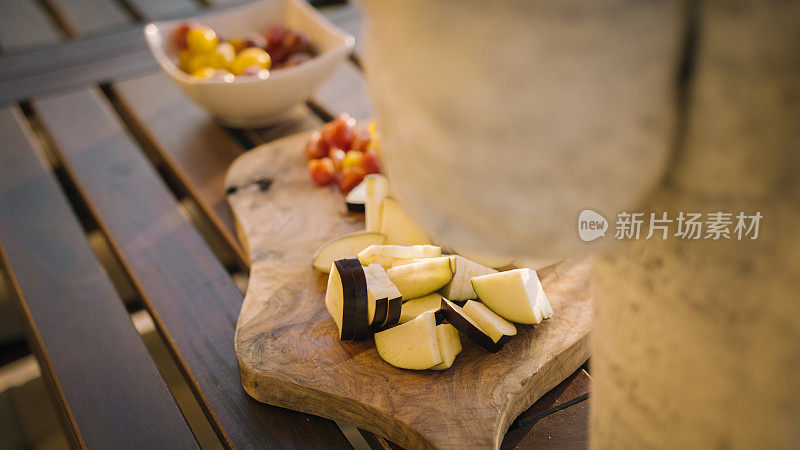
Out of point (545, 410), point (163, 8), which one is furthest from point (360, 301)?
point (163, 8)

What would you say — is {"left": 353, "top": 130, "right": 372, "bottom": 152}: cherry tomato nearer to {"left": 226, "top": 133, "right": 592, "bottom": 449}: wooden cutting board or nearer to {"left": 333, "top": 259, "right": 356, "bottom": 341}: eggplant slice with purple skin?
{"left": 226, "top": 133, "right": 592, "bottom": 449}: wooden cutting board

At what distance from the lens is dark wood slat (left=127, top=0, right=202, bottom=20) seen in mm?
1710

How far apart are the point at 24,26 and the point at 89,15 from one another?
0.16 m

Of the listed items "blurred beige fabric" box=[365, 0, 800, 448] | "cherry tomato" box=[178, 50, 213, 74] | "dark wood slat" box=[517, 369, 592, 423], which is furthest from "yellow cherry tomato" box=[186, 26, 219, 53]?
"blurred beige fabric" box=[365, 0, 800, 448]

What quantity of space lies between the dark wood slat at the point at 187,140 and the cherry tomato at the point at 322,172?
0.50ft

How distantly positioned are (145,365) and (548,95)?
0.74 meters

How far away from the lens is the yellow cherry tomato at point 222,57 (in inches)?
49.9

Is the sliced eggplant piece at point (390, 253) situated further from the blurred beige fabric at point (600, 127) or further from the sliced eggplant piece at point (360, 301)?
the blurred beige fabric at point (600, 127)

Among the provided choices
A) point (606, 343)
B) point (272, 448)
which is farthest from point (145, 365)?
point (606, 343)

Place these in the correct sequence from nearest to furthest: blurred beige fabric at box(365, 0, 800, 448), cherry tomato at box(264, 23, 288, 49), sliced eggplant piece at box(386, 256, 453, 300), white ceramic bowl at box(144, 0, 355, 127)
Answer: blurred beige fabric at box(365, 0, 800, 448) < sliced eggplant piece at box(386, 256, 453, 300) < white ceramic bowl at box(144, 0, 355, 127) < cherry tomato at box(264, 23, 288, 49)

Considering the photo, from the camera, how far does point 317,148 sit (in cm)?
115

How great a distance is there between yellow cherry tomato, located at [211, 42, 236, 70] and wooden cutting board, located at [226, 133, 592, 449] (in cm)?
47

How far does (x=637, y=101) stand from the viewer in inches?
9.6

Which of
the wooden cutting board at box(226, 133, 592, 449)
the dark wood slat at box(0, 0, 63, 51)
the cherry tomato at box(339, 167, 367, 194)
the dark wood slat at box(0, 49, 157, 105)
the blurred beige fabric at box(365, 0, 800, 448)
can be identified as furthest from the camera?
the dark wood slat at box(0, 0, 63, 51)
